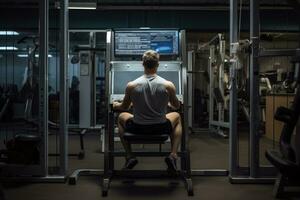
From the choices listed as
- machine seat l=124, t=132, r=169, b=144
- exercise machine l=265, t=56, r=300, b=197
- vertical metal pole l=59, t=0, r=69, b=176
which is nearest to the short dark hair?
machine seat l=124, t=132, r=169, b=144

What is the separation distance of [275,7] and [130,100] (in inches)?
248

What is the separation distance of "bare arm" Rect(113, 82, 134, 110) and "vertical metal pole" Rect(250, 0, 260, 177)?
120 centimetres

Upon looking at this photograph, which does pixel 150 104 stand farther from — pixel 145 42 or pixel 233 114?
pixel 145 42

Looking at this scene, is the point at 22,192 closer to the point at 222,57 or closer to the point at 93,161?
the point at 93,161

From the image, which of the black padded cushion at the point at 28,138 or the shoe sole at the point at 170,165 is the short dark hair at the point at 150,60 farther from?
the black padded cushion at the point at 28,138

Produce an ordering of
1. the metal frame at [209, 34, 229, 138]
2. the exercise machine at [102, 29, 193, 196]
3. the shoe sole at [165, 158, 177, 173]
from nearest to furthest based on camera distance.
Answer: the shoe sole at [165, 158, 177, 173]
the exercise machine at [102, 29, 193, 196]
the metal frame at [209, 34, 229, 138]

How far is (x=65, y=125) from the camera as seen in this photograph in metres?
4.39

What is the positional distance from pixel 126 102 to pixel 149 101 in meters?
0.24

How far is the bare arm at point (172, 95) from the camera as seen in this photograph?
4082 millimetres

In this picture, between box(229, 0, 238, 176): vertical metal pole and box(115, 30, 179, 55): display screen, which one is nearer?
box(229, 0, 238, 176): vertical metal pole

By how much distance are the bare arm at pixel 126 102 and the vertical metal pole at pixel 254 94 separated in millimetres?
1195

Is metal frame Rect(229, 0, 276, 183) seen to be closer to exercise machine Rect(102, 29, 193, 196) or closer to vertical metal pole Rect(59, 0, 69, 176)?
exercise machine Rect(102, 29, 193, 196)

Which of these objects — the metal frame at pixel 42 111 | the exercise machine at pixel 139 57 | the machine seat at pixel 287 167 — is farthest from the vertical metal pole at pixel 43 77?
the machine seat at pixel 287 167

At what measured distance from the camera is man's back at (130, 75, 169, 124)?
406cm
